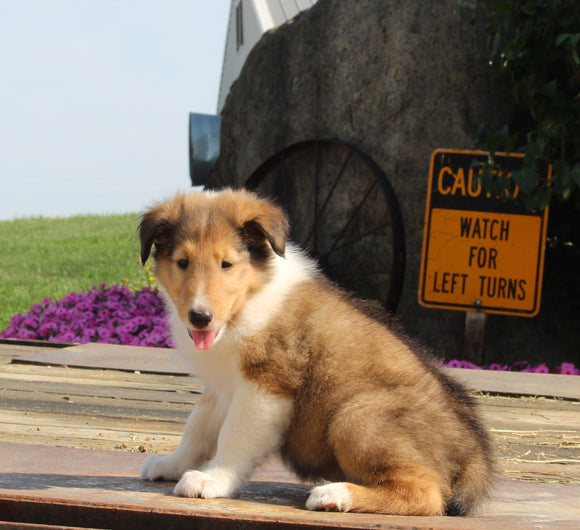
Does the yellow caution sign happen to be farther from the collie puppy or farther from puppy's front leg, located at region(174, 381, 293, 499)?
puppy's front leg, located at region(174, 381, 293, 499)

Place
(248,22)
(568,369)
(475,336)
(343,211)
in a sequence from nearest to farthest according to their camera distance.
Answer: (568,369) → (475,336) → (343,211) → (248,22)

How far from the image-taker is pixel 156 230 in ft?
9.88

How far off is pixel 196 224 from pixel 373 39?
20.9 ft

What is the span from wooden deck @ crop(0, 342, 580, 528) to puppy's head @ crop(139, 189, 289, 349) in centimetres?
66

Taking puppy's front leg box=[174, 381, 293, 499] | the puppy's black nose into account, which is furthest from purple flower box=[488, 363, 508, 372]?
the puppy's black nose

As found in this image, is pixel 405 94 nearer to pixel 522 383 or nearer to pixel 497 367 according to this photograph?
pixel 497 367

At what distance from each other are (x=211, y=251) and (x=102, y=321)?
21.1 feet

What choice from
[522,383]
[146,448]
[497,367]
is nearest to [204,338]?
[146,448]

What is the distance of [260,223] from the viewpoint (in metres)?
3.01

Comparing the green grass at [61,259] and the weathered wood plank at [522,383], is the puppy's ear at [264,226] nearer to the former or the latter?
the weathered wood plank at [522,383]

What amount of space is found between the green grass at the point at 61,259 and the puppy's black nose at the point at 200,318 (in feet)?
29.2

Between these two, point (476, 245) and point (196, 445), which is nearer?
point (196, 445)

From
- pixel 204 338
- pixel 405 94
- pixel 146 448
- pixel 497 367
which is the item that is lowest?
pixel 497 367

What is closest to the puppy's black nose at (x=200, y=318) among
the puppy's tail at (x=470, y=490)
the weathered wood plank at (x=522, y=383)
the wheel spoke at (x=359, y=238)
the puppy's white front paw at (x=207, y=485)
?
the puppy's white front paw at (x=207, y=485)
